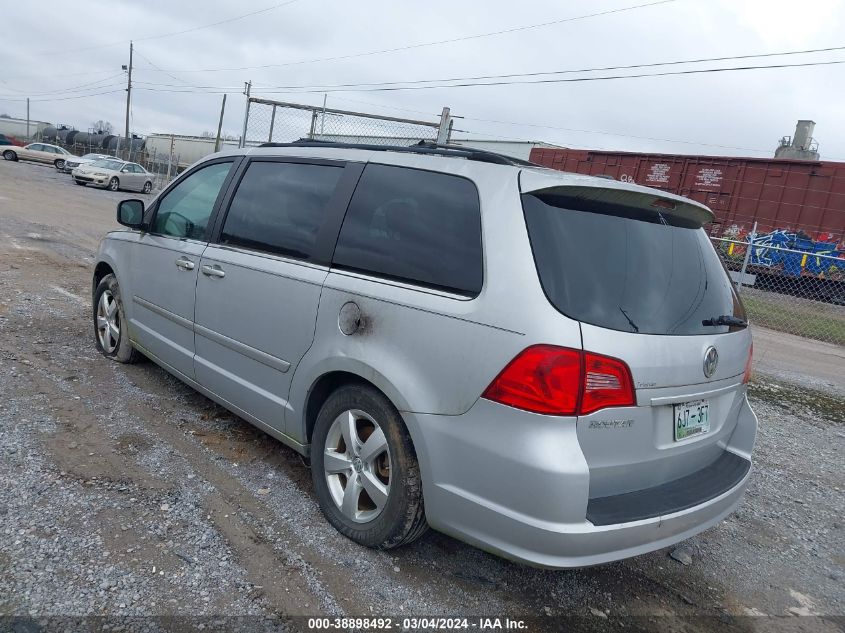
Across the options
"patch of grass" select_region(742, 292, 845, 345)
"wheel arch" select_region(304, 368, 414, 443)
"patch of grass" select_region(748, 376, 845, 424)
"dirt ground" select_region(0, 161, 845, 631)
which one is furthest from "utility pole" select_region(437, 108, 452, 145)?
"wheel arch" select_region(304, 368, 414, 443)

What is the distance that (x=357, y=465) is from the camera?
292cm

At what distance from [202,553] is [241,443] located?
120 cm

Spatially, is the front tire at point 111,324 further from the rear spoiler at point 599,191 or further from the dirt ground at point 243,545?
the rear spoiler at point 599,191

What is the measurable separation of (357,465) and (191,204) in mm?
2298

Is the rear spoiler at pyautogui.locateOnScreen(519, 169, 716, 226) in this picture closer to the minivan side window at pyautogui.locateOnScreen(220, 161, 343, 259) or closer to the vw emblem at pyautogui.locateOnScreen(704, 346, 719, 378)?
the vw emblem at pyautogui.locateOnScreen(704, 346, 719, 378)

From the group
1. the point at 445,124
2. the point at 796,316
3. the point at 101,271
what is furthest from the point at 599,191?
the point at 796,316

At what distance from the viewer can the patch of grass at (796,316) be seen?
11.8 m

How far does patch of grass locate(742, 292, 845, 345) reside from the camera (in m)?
11.8

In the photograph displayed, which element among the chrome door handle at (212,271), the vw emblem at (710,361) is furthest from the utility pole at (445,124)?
the vw emblem at (710,361)

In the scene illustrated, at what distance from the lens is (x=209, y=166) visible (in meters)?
4.25

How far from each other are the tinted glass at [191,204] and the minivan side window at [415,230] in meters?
1.35

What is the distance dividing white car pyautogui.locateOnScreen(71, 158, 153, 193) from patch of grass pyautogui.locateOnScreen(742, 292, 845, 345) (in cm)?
2400

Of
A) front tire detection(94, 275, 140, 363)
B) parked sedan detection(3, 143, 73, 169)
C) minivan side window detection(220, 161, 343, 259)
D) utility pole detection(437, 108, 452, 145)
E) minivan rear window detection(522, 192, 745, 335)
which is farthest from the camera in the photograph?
parked sedan detection(3, 143, 73, 169)

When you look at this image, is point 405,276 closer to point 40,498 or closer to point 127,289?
point 40,498
